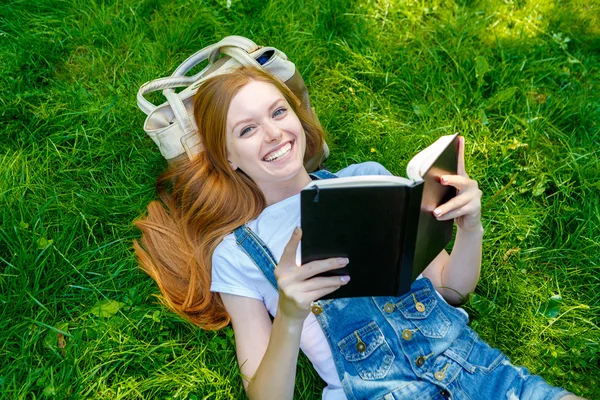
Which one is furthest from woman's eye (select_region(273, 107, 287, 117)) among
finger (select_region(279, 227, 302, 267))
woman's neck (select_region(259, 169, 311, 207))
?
finger (select_region(279, 227, 302, 267))

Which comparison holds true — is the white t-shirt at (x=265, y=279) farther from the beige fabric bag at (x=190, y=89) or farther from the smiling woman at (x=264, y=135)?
the beige fabric bag at (x=190, y=89)

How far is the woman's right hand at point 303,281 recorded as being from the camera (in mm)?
2029

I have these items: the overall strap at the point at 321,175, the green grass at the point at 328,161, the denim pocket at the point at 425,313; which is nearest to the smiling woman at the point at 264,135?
the overall strap at the point at 321,175

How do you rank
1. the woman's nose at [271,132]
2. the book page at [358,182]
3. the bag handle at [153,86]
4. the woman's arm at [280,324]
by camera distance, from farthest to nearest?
the bag handle at [153,86], the woman's nose at [271,132], the woman's arm at [280,324], the book page at [358,182]

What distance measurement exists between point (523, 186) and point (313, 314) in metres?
1.60

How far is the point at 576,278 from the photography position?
3115 mm

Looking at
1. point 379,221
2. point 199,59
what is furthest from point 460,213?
point 199,59

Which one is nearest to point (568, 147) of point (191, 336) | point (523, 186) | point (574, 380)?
point (523, 186)

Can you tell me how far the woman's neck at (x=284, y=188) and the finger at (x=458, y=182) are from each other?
0.82 metres

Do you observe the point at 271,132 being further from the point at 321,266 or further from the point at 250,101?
the point at 321,266

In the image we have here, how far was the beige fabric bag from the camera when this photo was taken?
2939 millimetres

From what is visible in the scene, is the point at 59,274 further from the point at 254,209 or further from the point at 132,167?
the point at 254,209

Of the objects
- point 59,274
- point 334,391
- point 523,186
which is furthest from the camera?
point 523,186

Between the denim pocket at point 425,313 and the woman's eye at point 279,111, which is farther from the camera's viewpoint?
the woman's eye at point 279,111
